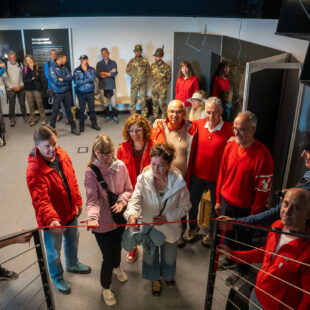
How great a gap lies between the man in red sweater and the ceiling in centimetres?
183

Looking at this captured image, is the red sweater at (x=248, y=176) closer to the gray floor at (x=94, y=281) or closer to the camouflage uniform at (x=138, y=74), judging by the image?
the gray floor at (x=94, y=281)

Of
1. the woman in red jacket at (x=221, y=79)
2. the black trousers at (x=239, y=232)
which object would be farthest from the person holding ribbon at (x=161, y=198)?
the woman in red jacket at (x=221, y=79)

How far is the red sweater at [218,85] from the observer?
19.9 feet

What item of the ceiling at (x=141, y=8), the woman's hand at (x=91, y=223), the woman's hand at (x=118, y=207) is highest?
the ceiling at (x=141, y=8)

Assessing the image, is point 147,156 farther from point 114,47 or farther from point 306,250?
point 114,47

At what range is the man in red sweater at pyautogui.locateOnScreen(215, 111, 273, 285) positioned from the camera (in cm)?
282

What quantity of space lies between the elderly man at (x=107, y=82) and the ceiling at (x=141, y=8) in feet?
10.5

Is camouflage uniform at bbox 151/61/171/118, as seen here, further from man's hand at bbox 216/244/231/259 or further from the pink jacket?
man's hand at bbox 216/244/231/259

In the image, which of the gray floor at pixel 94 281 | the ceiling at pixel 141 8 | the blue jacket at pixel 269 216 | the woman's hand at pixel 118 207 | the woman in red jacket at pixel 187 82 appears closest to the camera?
the blue jacket at pixel 269 216

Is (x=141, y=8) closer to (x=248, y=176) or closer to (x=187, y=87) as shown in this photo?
(x=248, y=176)

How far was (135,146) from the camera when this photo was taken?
3189mm

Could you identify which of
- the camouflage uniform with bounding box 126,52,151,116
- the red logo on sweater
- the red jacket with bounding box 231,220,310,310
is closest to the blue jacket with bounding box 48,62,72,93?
the camouflage uniform with bounding box 126,52,151,116

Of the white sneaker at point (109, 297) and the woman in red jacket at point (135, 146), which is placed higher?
the woman in red jacket at point (135, 146)

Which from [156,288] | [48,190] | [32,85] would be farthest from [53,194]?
[32,85]
